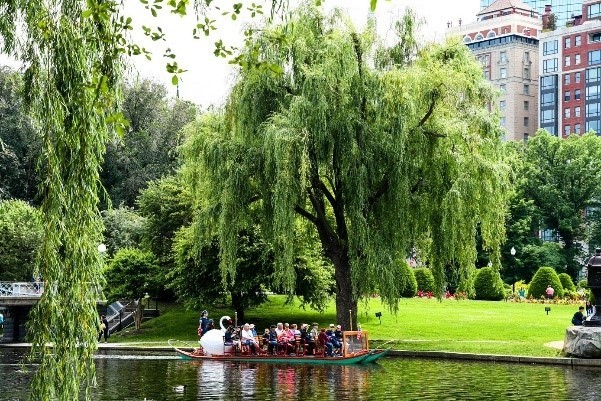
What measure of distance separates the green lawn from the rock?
1.73 m

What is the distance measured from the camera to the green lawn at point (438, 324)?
144ft

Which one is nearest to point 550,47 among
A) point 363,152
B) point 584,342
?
point 363,152

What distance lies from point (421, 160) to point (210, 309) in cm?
2373

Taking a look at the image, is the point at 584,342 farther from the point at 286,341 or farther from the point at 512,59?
the point at 512,59

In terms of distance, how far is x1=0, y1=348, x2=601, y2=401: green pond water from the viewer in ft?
90.6

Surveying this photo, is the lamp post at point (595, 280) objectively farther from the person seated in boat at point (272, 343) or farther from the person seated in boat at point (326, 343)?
the person seated in boat at point (272, 343)

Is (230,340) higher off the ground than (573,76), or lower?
lower

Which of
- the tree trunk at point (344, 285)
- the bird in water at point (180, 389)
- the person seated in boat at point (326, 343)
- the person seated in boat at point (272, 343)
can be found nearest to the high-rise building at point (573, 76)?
the tree trunk at point (344, 285)

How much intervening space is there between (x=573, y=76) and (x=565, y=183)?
171ft

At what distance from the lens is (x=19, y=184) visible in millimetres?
81750

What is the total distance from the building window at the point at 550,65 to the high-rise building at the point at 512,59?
6.54 meters

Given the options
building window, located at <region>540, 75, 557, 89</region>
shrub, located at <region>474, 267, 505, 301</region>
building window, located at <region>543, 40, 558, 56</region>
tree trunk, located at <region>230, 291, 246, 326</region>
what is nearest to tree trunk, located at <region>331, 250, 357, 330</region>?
tree trunk, located at <region>230, 291, 246, 326</region>

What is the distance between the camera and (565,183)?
3873 inches

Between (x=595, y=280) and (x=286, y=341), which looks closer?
(x=595, y=280)
